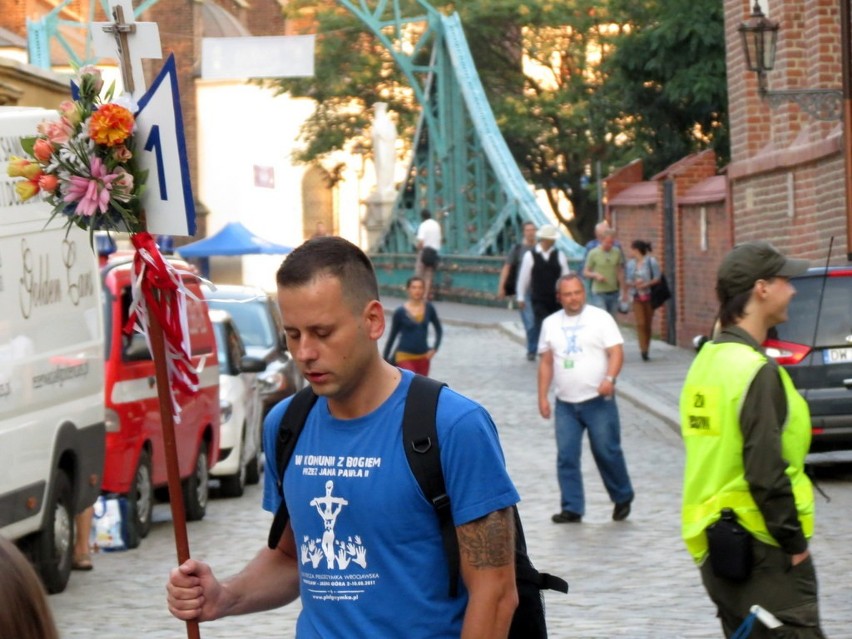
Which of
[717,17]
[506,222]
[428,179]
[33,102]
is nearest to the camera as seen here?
[33,102]

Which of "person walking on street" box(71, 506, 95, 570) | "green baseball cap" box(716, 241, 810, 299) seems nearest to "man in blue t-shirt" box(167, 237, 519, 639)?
"green baseball cap" box(716, 241, 810, 299)

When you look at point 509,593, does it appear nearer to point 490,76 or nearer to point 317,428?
point 317,428

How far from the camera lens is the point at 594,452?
12.7 meters

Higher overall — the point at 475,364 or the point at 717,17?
the point at 717,17

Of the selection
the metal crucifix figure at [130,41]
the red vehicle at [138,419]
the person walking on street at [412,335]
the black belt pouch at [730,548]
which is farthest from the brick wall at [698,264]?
the metal crucifix figure at [130,41]

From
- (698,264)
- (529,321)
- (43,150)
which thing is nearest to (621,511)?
(43,150)

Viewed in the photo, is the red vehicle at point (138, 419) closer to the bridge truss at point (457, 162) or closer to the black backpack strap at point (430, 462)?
the black backpack strap at point (430, 462)

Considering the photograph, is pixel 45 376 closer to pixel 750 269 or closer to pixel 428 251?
pixel 750 269

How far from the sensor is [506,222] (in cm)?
4334

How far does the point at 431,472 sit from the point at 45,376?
22.4 ft

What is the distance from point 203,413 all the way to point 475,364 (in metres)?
13.5

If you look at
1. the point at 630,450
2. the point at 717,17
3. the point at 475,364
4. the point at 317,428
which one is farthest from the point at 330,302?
the point at 717,17

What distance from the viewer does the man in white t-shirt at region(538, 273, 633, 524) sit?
1252 centimetres

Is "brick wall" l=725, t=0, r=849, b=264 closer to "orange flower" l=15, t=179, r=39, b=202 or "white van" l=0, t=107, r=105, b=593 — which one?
"white van" l=0, t=107, r=105, b=593
